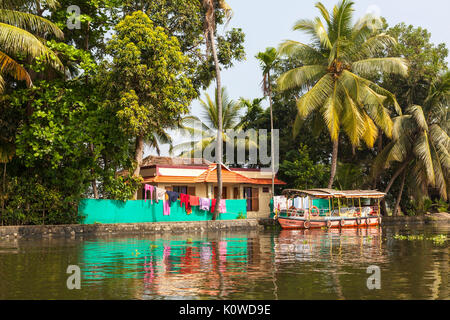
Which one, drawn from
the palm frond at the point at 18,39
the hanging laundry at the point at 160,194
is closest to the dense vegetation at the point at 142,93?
the palm frond at the point at 18,39

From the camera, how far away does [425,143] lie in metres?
30.7

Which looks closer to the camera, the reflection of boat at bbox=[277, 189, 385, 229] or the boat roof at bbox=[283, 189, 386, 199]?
the boat roof at bbox=[283, 189, 386, 199]

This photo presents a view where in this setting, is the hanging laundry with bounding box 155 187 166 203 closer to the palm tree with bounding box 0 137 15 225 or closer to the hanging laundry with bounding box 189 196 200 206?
the hanging laundry with bounding box 189 196 200 206

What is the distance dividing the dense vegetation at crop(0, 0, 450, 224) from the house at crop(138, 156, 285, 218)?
221 cm

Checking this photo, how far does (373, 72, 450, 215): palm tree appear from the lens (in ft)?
101

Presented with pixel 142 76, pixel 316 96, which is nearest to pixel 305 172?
pixel 316 96

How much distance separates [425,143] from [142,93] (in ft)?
58.5

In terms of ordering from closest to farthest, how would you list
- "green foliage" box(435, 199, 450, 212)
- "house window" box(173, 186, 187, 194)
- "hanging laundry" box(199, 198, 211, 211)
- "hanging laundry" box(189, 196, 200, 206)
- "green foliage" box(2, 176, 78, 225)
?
"green foliage" box(2, 176, 78, 225) < "hanging laundry" box(189, 196, 200, 206) < "hanging laundry" box(199, 198, 211, 211) < "house window" box(173, 186, 187, 194) < "green foliage" box(435, 199, 450, 212)

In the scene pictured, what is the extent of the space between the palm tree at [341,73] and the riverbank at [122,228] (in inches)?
261

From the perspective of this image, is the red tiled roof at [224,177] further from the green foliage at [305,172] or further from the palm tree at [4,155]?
the palm tree at [4,155]

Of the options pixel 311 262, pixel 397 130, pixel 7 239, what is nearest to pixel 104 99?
pixel 7 239

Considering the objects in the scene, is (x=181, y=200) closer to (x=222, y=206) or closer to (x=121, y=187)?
(x=222, y=206)

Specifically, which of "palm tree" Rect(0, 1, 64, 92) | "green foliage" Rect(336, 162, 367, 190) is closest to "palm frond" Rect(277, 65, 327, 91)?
"green foliage" Rect(336, 162, 367, 190)
